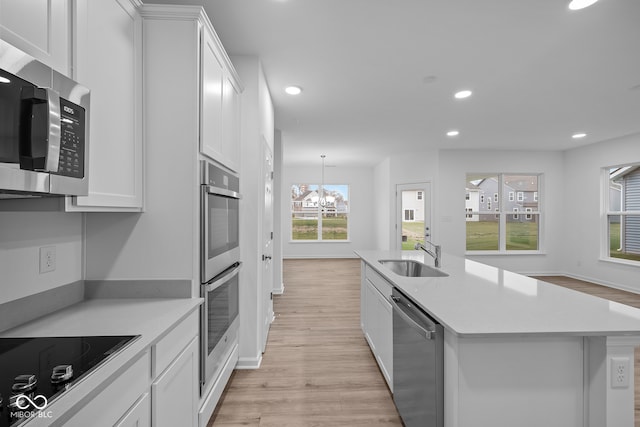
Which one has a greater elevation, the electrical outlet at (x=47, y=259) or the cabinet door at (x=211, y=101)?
the cabinet door at (x=211, y=101)

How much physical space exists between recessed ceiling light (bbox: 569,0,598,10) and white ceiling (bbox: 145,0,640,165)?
56mm

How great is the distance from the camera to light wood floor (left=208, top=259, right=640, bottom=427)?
2.01 metres

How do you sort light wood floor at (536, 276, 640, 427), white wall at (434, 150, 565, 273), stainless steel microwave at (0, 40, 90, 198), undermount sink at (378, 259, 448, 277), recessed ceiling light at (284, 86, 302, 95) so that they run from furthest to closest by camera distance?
white wall at (434, 150, 565, 273) < light wood floor at (536, 276, 640, 427) < recessed ceiling light at (284, 86, 302, 95) < undermount sink at (378, 259, 448, 277) < stainless steel microwave at (0, 40, 90, 198)

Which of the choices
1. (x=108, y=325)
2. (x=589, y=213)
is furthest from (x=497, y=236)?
(x=108, y=325)

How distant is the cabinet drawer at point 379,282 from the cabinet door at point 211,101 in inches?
56.6

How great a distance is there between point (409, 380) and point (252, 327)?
1.43 meters

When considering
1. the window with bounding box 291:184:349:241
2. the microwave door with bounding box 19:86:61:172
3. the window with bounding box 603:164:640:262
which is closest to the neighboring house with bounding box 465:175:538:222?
the window with bounding box 603:164:640:262

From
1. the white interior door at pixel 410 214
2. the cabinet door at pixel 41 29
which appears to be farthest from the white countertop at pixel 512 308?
the white interior door at pixel 410 214

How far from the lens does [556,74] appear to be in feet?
10.0

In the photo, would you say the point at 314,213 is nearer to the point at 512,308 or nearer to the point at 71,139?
the point at 512,308

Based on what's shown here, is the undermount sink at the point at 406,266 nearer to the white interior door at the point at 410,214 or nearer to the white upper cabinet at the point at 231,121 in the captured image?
the white upper cabinet at the point at 231,121

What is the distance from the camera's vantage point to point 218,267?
193cm

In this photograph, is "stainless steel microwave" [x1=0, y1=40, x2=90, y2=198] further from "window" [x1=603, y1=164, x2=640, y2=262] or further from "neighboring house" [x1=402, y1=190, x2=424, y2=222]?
"window" [x1=603, y1=164, x2=640, y2=262]

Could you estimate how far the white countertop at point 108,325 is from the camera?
0.84 meters
